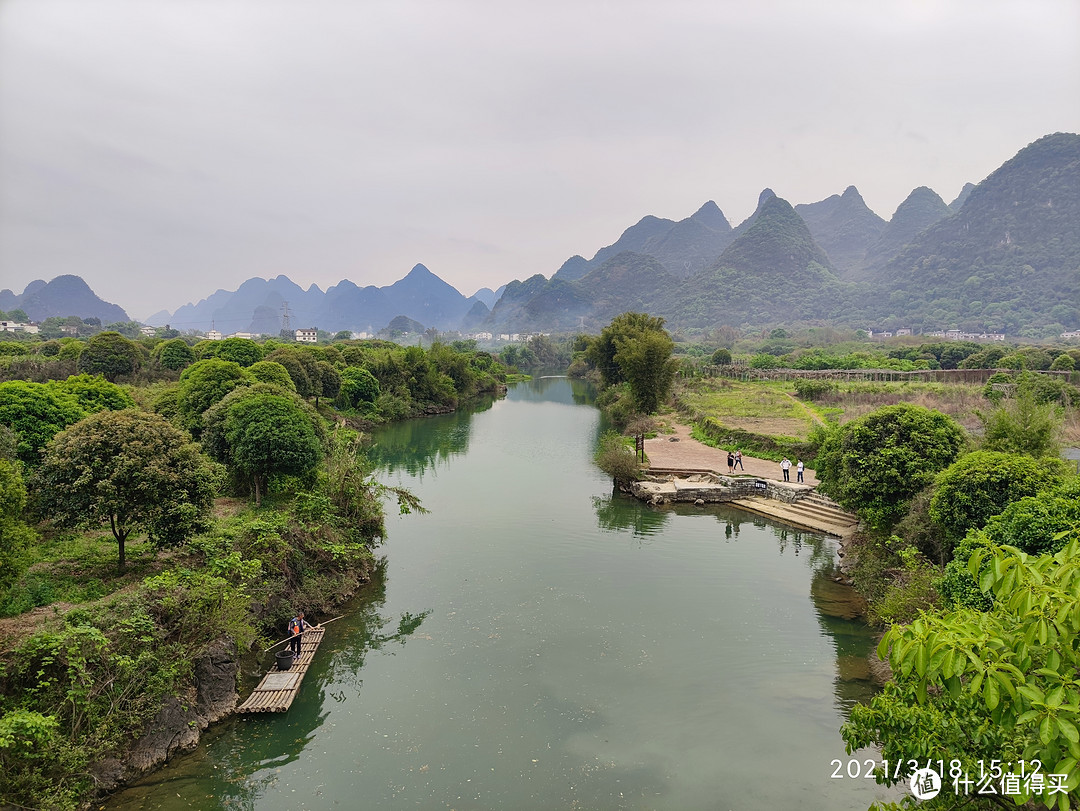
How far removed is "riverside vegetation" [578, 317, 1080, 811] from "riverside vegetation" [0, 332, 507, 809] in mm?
9116

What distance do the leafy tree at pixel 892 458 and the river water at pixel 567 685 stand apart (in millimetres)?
2384

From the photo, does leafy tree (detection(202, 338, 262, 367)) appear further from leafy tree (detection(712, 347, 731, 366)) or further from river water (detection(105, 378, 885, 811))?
leafy tree (detection(712, 347, 731, 366))

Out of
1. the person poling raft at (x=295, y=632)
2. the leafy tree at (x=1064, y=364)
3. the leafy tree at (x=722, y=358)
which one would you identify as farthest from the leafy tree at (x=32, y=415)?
the leafy tree at (x=722, y=358)

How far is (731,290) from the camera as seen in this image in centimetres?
18025

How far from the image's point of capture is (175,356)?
42.1 m

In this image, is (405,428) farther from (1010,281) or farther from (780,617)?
(1010,281)

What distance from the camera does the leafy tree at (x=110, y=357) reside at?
38031 mm

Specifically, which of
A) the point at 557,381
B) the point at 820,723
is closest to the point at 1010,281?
the point at 557,381

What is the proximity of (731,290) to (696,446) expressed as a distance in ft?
537

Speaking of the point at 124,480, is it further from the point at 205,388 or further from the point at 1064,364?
the point at 1064,364

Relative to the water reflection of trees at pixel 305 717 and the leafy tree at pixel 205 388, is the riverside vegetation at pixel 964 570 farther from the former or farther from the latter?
the leafy tree at pixel 205 388

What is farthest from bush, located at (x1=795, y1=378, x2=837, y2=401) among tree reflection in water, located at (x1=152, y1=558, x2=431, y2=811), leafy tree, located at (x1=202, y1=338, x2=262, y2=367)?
leafy tree, located at (x1=202, y1=338, x2=262, y2=367)

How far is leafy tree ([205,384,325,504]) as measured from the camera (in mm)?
15570

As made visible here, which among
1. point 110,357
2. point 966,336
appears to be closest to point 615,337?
point 110,357
